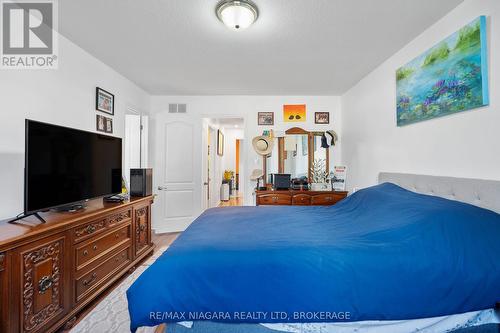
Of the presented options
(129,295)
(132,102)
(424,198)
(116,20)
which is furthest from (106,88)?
(424,198)

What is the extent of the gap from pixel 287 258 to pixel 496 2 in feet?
6.98

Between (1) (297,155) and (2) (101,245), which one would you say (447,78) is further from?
(2) (101,245)

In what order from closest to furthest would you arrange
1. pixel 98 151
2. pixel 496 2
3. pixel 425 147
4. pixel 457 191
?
pixel 496 2 < pixel 457 191 < pixel 425 147 < pixel 98 151

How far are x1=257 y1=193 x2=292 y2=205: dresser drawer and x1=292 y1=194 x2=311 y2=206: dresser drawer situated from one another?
0.08 metres

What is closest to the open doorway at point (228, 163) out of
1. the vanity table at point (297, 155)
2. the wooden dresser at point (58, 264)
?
the vanity table at point (297, 155)

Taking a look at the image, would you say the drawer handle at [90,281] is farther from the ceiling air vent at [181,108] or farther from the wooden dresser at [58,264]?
the ceiling air vent at [181,108]

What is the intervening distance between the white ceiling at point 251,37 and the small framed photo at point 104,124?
69 centimetres

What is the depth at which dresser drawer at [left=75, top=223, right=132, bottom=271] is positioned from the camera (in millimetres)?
1923

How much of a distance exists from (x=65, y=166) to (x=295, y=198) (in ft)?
9.40

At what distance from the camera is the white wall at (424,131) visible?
1.59 metres

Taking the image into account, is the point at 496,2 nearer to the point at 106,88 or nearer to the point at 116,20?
the point at 116,20

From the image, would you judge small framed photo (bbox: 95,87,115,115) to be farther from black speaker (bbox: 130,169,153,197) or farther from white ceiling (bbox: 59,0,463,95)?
black speaker (bbox: 130,169,153,197)

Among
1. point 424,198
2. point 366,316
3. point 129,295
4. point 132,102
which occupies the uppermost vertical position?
point 132,102

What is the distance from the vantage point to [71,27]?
2176 millimetres
